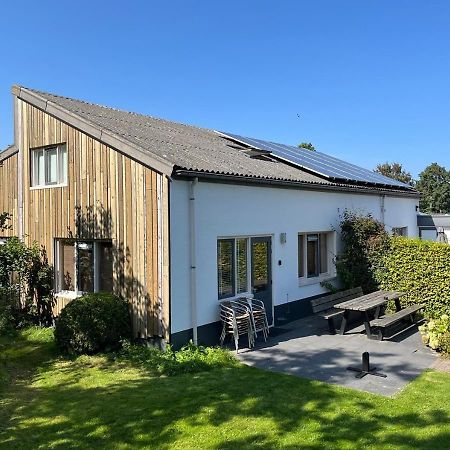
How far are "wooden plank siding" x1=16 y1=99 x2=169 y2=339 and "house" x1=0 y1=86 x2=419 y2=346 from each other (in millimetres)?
27

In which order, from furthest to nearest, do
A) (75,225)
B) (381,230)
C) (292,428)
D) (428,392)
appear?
(381,230), (75,225), (428,392), (292,428)

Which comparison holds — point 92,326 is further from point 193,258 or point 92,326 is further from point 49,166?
point 49,166

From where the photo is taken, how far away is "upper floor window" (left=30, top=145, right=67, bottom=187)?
37.5 feet

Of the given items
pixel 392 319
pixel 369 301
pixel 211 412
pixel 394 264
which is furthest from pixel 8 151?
pixel 394 264

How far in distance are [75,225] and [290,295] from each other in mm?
6113

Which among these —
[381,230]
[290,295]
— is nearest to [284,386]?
[290,295]

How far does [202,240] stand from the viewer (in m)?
9.64

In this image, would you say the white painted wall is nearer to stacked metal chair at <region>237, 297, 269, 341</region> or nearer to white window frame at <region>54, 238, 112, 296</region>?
stacked metal chair at <region>237, 297, 269, 341</region>

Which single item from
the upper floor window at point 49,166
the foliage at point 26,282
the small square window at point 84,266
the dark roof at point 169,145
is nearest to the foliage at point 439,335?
the dark roof at point 169,145

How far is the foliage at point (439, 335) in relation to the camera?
29.3ft

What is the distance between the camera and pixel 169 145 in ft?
36.2

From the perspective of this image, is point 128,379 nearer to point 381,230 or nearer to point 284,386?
point 284,386

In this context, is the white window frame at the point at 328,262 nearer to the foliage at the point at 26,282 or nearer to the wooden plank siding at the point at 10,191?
the foliage at the point at 26,282

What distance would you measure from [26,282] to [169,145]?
17.8 ft
